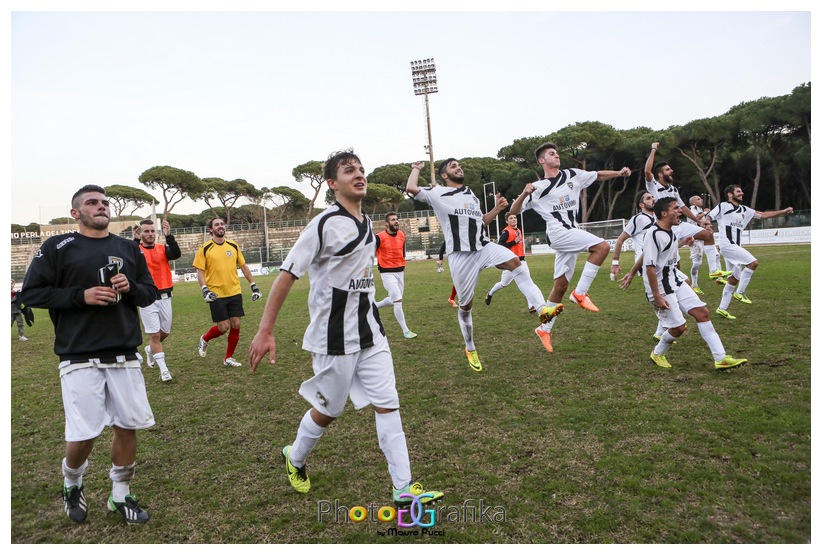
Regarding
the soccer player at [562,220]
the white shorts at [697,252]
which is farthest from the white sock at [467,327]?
the white shorts at [697,252]

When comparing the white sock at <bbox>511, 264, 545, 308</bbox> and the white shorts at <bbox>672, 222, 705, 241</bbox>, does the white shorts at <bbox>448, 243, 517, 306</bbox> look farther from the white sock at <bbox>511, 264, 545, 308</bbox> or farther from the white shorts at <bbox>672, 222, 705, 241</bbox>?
the white shorts at <bbox>672, 222, 705, 241</bbox>

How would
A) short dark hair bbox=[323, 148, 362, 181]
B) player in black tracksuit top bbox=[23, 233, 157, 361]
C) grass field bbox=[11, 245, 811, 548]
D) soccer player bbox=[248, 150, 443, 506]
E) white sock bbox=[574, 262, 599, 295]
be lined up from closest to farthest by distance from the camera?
1. grass field bbox=[11, 245, 811, 548]
2. player in black tracksuit top bbox=[23, 233, 157, 361]
3. soccer player bbox=[248, 150, 443, 506]
4. short dark hair bbox=[323, 148, 362, 181]
5. white sock bbox=[574, 262, 599, 295]

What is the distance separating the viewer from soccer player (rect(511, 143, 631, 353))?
25.1ft

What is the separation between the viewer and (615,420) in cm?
505

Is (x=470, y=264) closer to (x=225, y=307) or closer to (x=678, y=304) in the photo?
(x=678, y=304)

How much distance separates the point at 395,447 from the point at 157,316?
5689 mm

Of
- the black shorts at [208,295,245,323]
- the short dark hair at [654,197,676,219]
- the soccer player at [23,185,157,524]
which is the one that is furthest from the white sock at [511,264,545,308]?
the soccer player at [23,185,157,524]

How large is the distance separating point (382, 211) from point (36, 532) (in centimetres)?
7370

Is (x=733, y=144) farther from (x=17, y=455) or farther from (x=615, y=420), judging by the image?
(x=17, y=455)

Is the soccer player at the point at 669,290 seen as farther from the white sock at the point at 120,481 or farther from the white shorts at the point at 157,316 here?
the white shorts at the point at 157,316

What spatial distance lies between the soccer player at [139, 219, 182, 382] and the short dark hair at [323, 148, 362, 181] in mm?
4439

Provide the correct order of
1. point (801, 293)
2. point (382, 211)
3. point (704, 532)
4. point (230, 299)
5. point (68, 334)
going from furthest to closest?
1. point (382, 211)
2. point (801, 293)
3. point (230, 299)
4. point (68, 334)
5. point (704, 532)

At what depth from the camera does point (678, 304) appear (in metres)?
6.72

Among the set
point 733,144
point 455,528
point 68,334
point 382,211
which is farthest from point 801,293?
point 382,211
